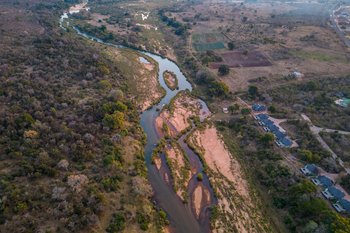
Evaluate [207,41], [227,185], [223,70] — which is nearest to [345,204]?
[227,185]

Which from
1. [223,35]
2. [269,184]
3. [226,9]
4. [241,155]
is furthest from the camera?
[226,9]

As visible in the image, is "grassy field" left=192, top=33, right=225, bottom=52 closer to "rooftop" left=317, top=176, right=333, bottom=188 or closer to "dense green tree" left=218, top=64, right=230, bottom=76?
"dense green tree" left=218, top=64, right=230, bottom=76

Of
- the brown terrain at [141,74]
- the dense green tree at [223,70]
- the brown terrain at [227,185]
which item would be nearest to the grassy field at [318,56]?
the dense green tree at [223,70]

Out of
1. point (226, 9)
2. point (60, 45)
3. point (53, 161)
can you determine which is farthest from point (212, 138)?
point (226, 9)

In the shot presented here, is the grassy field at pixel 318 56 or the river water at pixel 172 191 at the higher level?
the grassy field at pixel 318 56

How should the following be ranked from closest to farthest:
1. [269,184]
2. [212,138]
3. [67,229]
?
[67,229] < [269,184] < [212,138]

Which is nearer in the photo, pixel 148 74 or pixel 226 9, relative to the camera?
pixel 148 74

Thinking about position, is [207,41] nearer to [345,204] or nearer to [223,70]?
[223,70]

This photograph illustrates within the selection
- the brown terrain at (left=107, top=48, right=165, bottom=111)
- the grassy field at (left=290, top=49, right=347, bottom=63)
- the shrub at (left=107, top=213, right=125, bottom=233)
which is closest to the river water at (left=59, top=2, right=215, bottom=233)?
the brown terrain at (left=107, top=48, right=165, bottom=111)

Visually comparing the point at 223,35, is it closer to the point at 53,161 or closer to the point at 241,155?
the point at 241,155

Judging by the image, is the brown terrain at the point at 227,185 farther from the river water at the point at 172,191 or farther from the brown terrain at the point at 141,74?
the brown terrain at the point at 141,74

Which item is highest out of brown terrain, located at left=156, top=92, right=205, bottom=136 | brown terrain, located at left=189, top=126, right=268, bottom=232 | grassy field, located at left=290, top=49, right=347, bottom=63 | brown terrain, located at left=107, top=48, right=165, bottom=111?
grassy field, located at left=290, top=49, right=347, bottom=63
